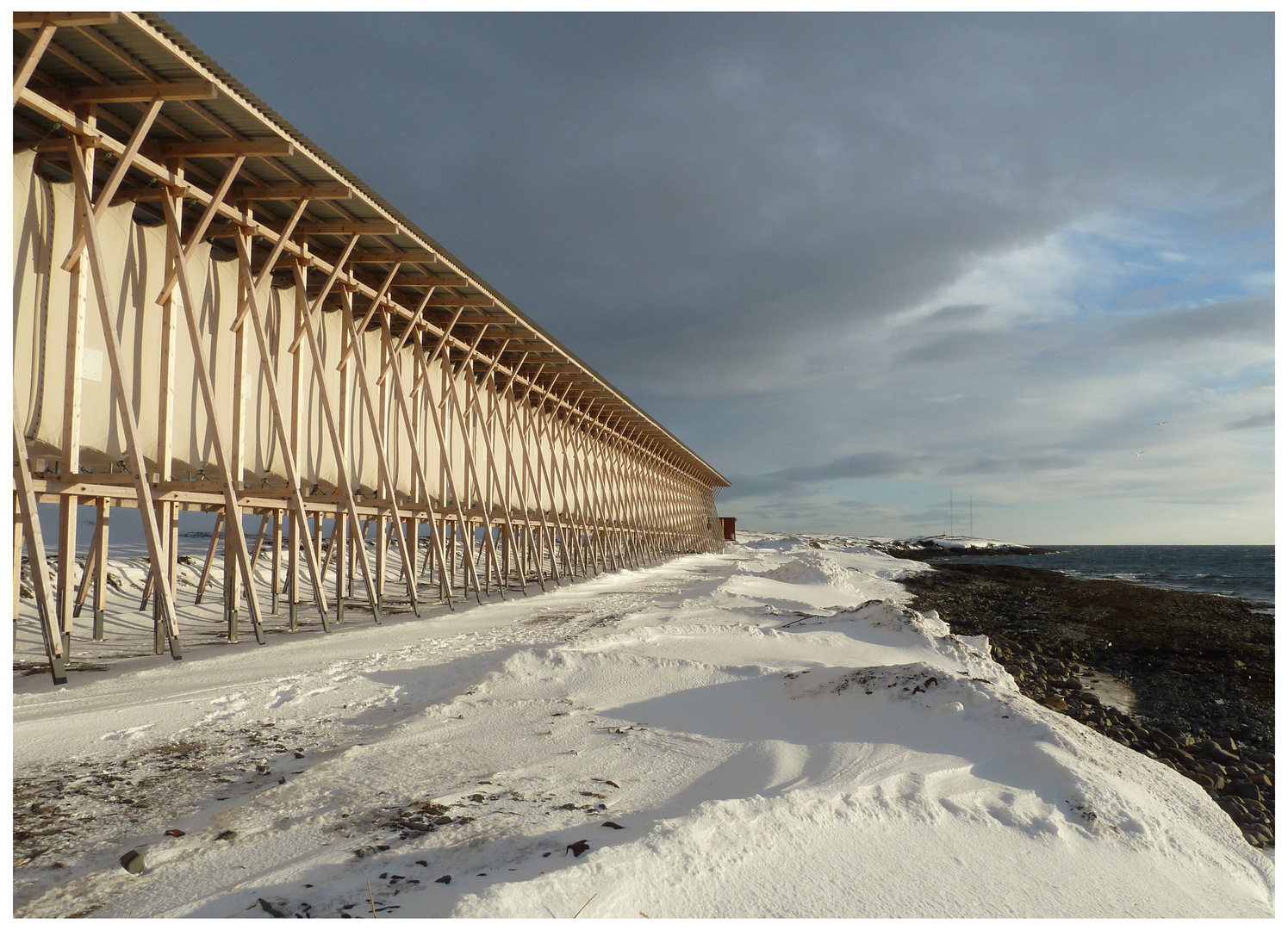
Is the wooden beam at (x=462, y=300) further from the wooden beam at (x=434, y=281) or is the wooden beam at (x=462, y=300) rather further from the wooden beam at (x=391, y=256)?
the wooden beam at (x=391, y=256)

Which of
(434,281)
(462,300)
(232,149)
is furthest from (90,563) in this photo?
(462,300)

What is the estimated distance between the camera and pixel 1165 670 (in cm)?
1620

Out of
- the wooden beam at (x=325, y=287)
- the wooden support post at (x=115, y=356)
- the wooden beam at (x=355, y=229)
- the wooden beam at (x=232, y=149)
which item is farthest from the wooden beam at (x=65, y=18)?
the wooden beam at (x=325, y=287)

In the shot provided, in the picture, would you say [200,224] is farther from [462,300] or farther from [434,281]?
[462,300]

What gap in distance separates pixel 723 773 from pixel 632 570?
3171cm

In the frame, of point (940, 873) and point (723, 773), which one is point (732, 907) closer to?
point (940, 873)

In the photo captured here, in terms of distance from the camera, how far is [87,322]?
10445 millimetres

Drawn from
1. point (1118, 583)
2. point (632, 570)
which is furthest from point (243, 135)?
point (1118, 583)

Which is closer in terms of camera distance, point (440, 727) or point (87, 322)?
point (440, 727)

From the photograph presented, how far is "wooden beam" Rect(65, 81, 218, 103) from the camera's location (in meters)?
8.99

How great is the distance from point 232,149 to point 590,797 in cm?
958

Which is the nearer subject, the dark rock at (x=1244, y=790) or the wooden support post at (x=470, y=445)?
the dark rock at (x=1244, y=790)

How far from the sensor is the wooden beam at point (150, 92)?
8992 mm

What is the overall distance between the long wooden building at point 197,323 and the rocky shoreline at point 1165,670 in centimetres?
1134
